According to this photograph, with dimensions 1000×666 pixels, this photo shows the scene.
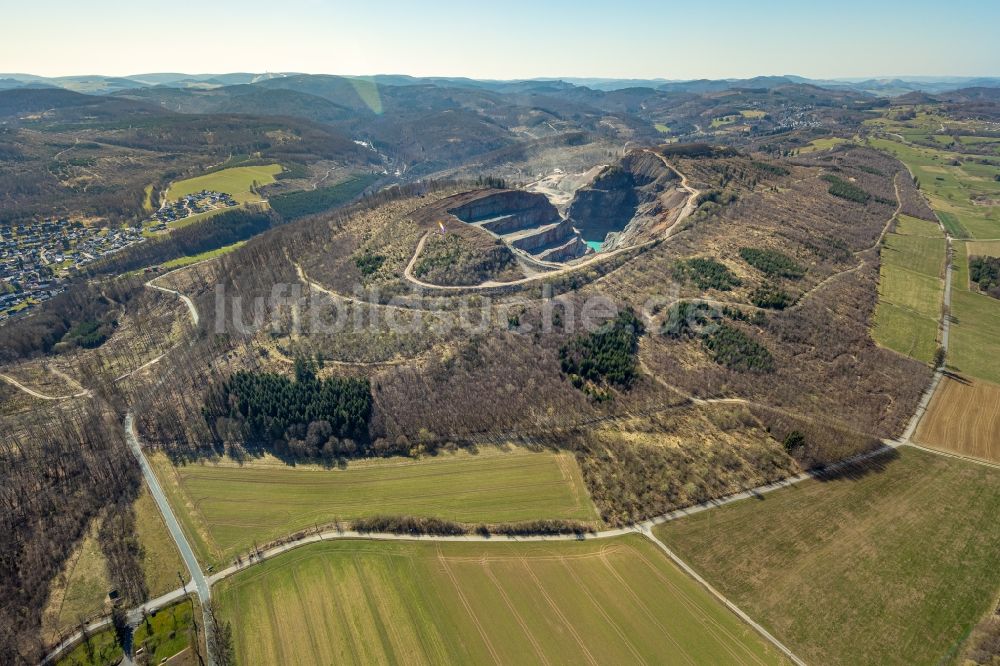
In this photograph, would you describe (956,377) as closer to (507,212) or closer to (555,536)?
(555,536)

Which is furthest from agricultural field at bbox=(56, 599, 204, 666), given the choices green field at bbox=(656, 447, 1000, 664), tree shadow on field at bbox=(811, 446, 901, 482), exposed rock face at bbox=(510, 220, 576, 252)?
exposed rock face at bbox=(510, 220, 576, 252)

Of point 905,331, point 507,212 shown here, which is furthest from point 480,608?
point 507,212

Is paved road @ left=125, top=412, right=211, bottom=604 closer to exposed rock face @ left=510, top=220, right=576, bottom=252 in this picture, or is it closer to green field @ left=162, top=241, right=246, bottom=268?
green field @ left=162, top=241, right=246, bottom=268

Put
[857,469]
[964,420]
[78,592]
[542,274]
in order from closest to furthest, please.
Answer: [78,592] < [857,469] < [964,420] < [542,274]

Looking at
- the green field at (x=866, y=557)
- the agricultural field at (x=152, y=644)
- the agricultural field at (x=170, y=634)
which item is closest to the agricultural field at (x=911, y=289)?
the green field at (x=866, y=557)

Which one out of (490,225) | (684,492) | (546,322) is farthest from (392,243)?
(684,492)

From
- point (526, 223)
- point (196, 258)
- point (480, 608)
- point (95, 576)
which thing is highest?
point (526, 223)
